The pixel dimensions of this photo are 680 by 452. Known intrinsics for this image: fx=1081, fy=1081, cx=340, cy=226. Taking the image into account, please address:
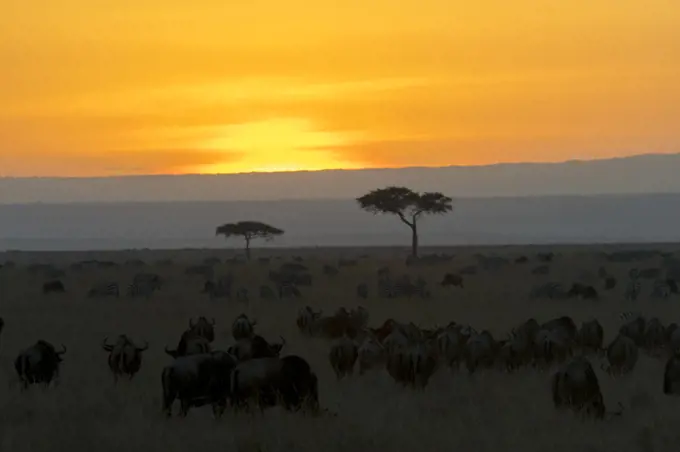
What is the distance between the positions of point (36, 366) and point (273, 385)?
4.57 meters

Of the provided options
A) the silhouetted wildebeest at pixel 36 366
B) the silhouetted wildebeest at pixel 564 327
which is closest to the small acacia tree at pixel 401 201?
the silhouetted wildebeest at pixel 564 327

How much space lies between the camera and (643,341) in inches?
762

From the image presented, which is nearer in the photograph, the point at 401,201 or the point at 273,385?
the point at 273,385

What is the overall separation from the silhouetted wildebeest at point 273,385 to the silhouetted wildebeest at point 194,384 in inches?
8.0

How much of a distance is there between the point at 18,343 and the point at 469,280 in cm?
2273

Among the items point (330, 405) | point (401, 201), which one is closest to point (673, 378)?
point (330, 405)

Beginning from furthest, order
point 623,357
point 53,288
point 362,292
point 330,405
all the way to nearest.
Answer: point 53,288 < point 362,292 < point 623,357 < point 330,405

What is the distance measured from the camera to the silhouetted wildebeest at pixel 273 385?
12.7 metres

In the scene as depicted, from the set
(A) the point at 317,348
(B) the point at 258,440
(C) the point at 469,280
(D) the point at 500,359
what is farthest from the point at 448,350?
(C) the point at 469,280

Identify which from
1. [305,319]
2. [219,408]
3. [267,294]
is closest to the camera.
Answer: [219,408]

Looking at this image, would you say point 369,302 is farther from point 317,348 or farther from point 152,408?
point 152,408

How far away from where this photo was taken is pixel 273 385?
41.8ft

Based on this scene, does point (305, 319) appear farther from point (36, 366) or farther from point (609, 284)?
point (609, 284)

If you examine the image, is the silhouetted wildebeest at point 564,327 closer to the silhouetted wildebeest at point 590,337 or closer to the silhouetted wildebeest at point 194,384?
the silhouetted wildebeest at point 590,337
